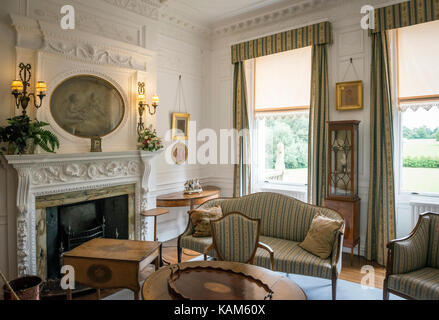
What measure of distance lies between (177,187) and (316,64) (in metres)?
2.84

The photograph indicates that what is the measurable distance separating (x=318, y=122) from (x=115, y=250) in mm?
3089

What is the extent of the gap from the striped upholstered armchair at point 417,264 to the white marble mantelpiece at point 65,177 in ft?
9.73

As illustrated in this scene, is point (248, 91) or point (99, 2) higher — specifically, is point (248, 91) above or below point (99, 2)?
below

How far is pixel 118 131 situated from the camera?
3.89 metres

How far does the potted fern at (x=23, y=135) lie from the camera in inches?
111

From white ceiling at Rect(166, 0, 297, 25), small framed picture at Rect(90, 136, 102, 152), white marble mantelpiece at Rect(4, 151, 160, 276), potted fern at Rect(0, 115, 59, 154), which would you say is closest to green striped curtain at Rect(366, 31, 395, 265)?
white ceiling at Rect(166, 0, 297, 25)

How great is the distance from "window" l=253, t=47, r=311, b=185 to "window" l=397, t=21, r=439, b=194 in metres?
1.23

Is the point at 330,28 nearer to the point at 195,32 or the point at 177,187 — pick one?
the point at 195,32

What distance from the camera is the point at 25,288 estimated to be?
2658mm

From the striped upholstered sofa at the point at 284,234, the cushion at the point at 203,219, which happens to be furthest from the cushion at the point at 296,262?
the cushion at the point at 203,219

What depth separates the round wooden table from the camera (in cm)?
188

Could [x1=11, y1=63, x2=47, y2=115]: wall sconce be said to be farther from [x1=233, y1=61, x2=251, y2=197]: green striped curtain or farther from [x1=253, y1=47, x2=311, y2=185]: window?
[x1=253, y1=47, x2=311, y2=185]: window

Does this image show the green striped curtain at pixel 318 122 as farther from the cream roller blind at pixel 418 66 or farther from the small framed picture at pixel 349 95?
the cream roller blind at pixel 418 66
